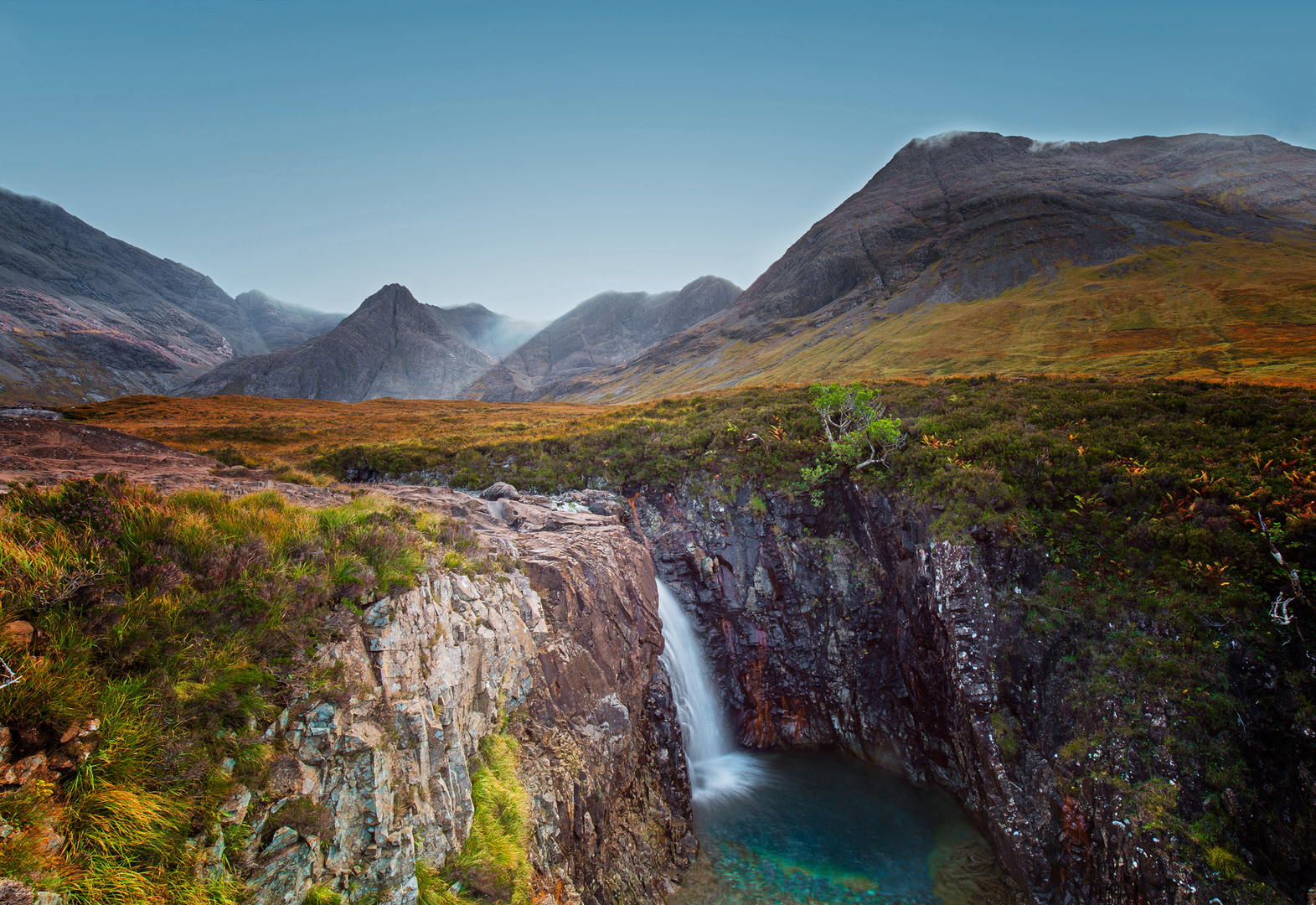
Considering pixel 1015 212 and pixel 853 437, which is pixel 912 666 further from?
pixel 1015 212

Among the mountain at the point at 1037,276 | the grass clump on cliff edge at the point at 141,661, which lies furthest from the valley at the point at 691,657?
the mountain at the point at 1037,276

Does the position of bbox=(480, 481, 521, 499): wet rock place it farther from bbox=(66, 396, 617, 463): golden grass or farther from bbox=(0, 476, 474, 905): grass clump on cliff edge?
bbox=(0, 476, 474, 905): grass clump on cliff edge

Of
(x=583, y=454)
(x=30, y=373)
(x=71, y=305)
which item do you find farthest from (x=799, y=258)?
(x=71, y=305)

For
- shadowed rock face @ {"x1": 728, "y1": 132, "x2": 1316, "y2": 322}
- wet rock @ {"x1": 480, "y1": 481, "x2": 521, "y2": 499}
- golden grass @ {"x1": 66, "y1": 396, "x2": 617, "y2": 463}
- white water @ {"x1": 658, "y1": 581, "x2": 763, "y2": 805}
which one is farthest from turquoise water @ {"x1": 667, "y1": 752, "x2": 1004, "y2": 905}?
shadowed rock face @ {"x1": 728, "y1": 132, "x2": 1316, "y2": 322}

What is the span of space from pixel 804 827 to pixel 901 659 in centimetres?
711

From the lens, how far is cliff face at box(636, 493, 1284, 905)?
523 inches

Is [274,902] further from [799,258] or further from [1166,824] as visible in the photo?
[799,258]

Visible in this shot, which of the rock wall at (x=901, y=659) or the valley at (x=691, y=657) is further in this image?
the rock wall at (x=901, y=659)

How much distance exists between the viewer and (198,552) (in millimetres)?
6945

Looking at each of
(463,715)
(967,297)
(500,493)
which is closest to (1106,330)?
(967,297)

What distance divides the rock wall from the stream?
34.1 inches

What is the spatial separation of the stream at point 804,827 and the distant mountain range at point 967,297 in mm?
47119

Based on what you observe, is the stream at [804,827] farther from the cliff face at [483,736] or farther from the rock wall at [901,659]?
the cliff face at [483,736]

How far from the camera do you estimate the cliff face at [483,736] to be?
6.23 meters
